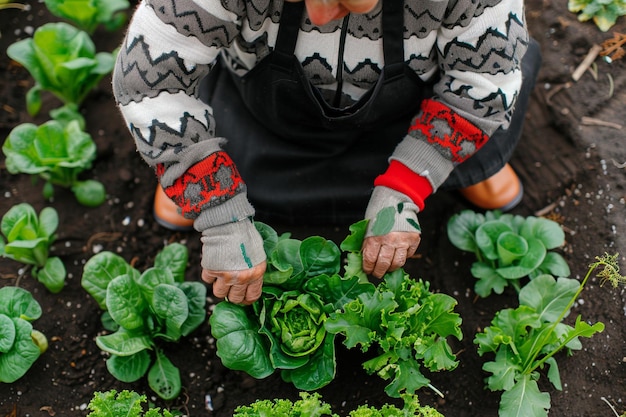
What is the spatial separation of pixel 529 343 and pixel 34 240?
4.90 ft

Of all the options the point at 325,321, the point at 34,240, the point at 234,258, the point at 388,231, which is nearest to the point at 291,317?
the point at 325,321

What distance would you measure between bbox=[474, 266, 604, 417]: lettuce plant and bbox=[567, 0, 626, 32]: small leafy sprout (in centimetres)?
109

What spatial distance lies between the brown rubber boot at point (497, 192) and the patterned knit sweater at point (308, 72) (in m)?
0.48

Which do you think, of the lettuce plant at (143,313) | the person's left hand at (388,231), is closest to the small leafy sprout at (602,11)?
the person's left hand at (388,231)

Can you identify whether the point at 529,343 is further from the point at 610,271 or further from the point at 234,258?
the point at 234,258

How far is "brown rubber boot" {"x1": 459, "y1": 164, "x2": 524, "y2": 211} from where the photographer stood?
2.35m

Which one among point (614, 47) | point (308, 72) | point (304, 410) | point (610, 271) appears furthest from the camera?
point (614, 47)

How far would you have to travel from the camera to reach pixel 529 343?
198cm

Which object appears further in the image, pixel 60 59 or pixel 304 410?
pixel 60 59

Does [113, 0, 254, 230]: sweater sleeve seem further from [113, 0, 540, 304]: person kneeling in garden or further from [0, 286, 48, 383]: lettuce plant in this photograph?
[0, 286, 48, 383]: lettuce plant

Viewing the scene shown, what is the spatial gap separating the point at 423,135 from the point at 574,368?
0.87 meters

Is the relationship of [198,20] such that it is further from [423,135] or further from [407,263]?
[407,263]

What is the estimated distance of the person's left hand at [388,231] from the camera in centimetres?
183

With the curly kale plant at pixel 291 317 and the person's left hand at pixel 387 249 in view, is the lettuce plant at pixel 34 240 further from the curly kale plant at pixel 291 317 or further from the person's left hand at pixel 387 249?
the person's left hand at pixel 387 249
